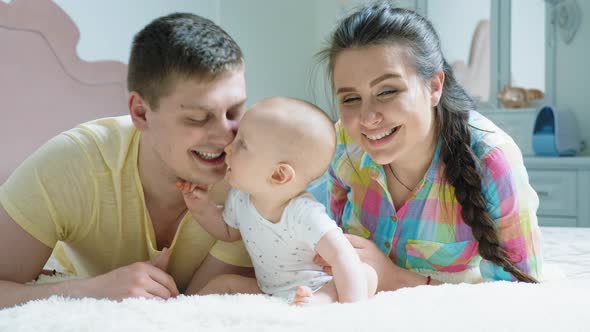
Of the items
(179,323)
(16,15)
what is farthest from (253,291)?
(16,15)

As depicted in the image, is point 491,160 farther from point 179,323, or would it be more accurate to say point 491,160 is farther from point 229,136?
point 179,323

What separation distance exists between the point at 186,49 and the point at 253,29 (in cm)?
252

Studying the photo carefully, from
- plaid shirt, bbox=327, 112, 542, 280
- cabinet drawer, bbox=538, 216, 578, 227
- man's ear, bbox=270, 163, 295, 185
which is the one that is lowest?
cabinet drawer, bbox=538, 216, 578, 227

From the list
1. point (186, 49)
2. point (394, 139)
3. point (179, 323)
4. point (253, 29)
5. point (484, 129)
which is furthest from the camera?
point (253, 29)

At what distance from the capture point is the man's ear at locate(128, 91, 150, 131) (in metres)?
1.38

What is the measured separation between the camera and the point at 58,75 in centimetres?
239

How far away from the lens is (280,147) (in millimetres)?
1264

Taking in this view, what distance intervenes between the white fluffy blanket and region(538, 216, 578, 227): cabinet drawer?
233 centimetres

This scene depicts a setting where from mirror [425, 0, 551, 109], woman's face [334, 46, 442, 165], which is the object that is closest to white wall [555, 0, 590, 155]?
mirror [425, 0, 551, 109]

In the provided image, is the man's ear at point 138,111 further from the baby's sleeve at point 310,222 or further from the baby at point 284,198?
the baby's sleeve at point 310,222

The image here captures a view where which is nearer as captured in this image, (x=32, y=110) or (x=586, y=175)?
(x=32, y=110)

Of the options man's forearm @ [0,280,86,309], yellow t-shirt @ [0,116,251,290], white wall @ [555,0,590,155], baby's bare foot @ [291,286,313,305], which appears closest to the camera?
baby's bare foot @ [291,286,313,305]

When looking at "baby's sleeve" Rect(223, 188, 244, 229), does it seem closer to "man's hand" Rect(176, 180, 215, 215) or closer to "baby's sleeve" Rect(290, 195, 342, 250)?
"man's hand" Rect(176, 180, 215, 215)

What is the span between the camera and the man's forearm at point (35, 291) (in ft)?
3.96
